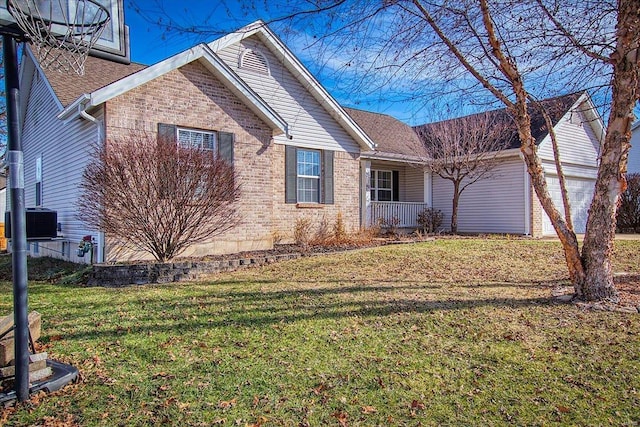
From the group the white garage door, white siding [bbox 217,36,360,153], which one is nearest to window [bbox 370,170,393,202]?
white siding [bbox 217,36,360,153]

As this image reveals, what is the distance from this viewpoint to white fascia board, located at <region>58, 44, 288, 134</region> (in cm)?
921

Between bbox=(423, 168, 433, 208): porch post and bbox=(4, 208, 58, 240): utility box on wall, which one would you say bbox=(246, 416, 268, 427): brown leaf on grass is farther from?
bbox=(423, 168, 433, 208): porch post

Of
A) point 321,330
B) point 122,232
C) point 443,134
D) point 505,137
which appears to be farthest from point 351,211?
point 321,330

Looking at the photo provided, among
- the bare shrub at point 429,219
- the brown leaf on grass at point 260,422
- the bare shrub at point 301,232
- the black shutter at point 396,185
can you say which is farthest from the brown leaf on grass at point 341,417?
the black shutter at point 396,185

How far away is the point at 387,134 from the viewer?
61.4 feet

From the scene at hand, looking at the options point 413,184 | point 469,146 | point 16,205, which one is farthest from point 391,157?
point 16,205

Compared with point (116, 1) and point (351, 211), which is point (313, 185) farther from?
point (116, 1)

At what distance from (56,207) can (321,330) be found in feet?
34.4

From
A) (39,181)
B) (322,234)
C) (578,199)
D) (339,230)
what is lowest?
(322,234)

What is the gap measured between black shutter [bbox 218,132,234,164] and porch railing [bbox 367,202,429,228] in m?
6.24

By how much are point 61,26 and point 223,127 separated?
740cm

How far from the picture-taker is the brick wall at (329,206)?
13.1 metres

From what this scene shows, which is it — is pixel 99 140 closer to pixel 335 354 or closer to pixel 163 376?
pixel 163 376

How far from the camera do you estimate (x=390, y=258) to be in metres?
10.2
